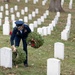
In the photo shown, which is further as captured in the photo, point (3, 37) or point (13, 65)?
point (3, 37)

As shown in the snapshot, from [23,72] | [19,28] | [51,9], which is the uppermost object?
[51,9]

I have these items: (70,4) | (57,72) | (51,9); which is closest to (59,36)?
(57,72)

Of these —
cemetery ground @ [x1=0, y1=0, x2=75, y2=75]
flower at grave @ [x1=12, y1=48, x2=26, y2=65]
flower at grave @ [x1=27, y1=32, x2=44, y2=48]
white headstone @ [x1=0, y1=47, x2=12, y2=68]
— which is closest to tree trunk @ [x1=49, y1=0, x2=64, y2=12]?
cemetery ground @ [x1=0, y1=0, x2=75, y2=75]

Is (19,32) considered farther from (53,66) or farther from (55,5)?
(55,5)

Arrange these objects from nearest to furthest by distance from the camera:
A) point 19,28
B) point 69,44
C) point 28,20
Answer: point 19,28
point 69,44
point 28,20

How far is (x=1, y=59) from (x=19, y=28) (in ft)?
3.17

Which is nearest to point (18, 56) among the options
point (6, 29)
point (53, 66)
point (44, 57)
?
point (53, 66)

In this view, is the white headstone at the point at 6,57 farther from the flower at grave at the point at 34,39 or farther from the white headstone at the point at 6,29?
the white headstone at the point at 6,29

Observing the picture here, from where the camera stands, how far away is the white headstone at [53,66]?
8.66 m

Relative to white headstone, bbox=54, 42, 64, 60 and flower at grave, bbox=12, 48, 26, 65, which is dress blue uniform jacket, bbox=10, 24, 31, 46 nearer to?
flower at grave, bbox=12, 48, 26, 65

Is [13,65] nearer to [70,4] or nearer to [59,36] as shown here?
[59,36]

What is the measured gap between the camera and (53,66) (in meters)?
8.77

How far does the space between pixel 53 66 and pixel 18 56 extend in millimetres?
1162

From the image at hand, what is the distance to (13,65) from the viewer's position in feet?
31.8
